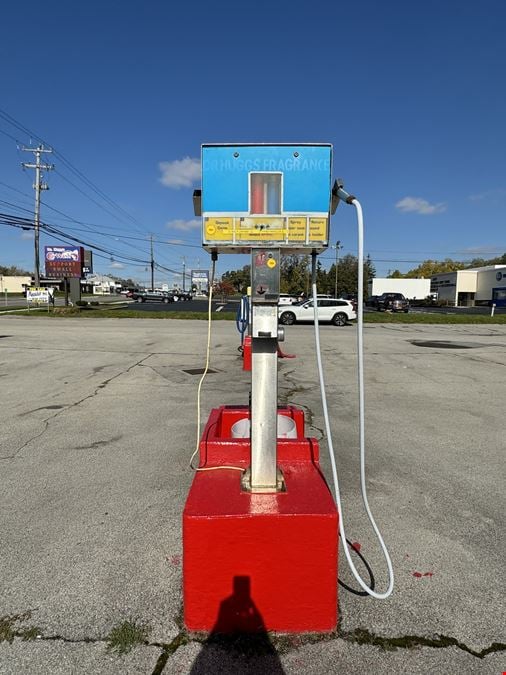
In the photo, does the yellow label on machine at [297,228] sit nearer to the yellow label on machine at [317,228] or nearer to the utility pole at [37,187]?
the yellow label on machine at [317,228]

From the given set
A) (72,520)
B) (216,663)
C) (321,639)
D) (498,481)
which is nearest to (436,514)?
(498,481)

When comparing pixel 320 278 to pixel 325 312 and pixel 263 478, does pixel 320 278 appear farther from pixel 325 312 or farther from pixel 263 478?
pixel 263 478

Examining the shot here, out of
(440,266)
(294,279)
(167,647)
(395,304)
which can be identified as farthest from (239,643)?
(440,266)

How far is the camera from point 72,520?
9.66ft

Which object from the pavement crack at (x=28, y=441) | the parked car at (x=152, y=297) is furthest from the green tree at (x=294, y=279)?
the pavement crack at (x=28, y=441)

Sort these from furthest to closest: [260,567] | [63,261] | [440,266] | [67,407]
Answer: [440,266]
[63,261]
[67,407]
[260,567]

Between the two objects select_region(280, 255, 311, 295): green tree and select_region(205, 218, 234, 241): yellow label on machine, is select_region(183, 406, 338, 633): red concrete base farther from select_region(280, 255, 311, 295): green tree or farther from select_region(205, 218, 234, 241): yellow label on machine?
select_region(280, 255, 311, 295): green tree

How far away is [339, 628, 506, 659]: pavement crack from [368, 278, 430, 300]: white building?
194 ft

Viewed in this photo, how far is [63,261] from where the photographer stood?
111ft

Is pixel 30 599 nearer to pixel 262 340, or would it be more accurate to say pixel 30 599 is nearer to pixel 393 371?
pixel 262 340

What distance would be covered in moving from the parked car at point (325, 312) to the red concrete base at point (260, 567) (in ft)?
67.5

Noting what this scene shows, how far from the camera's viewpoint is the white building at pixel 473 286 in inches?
2367

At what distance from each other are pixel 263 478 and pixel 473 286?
71.6 m

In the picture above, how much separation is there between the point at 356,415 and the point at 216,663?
4299mm
